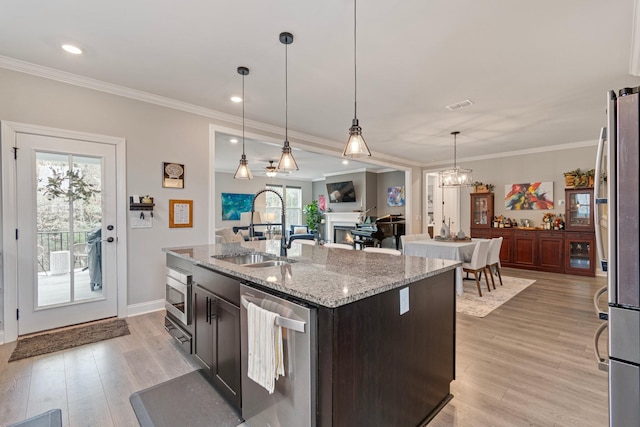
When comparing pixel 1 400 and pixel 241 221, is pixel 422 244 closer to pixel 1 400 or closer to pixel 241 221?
pixel 1 400

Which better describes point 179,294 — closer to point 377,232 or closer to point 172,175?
point 172,175

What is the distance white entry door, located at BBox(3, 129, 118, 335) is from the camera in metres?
2.93

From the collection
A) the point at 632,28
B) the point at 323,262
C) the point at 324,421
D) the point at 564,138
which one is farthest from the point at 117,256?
the point at 564,138

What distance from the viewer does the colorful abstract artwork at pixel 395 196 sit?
31.0 feet

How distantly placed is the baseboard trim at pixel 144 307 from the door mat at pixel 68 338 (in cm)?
23

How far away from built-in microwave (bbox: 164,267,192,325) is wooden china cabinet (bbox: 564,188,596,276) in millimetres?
6990

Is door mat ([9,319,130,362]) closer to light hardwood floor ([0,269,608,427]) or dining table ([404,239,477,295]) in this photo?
light hardwood floor ([0,269,608,427])

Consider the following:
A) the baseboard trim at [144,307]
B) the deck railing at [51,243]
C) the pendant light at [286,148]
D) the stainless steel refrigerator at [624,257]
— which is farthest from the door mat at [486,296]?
the deck railing at [51,243]

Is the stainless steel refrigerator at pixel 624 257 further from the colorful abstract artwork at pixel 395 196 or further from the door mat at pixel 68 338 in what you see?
the colorful abstract artwork at pixel 395 196

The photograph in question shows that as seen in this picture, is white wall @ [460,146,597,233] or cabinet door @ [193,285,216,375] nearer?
cabinet door @ [193,285,216,375]

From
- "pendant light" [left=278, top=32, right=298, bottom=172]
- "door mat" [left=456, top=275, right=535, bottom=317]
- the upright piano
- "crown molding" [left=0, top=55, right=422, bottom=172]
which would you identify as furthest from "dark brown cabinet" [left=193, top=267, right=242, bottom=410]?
the upright piano

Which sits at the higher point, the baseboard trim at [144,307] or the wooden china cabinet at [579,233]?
the wooden china cabinet at [579,233]

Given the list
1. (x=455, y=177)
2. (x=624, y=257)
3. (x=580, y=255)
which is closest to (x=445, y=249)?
(x=455, y=177)

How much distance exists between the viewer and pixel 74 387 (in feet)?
7.03
